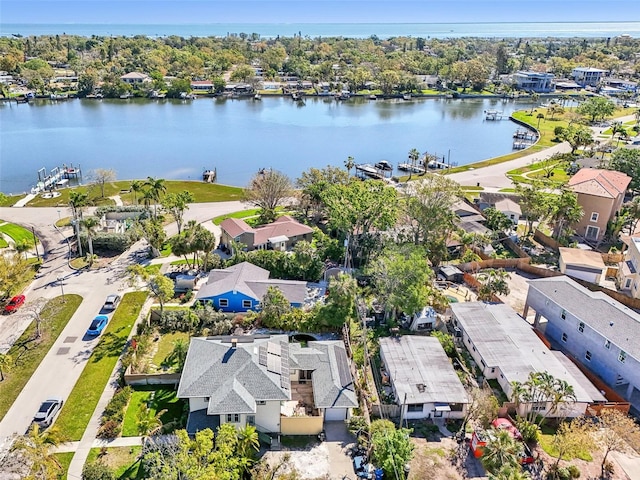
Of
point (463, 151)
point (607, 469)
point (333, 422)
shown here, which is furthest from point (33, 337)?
→ point (463, 151)

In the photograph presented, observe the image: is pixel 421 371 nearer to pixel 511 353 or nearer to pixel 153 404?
pixel 511 353

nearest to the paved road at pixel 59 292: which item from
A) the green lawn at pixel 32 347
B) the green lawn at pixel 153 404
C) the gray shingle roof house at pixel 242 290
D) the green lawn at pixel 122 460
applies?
the green lawn at pixel 32 347

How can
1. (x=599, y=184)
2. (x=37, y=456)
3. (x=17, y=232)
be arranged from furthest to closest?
A: (x=599, y=184)
(x=17, y=232)
(x=37, y=456)

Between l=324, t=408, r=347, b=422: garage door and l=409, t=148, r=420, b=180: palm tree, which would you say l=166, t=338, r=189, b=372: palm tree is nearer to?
l=324, t=408, r=347, b=422: garage door

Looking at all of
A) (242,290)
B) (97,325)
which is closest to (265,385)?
(242,290)

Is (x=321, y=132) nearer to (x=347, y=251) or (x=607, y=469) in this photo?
(x=347, y=251)

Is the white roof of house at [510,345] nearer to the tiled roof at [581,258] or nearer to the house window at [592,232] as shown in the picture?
the tiled roof at [581,258]
